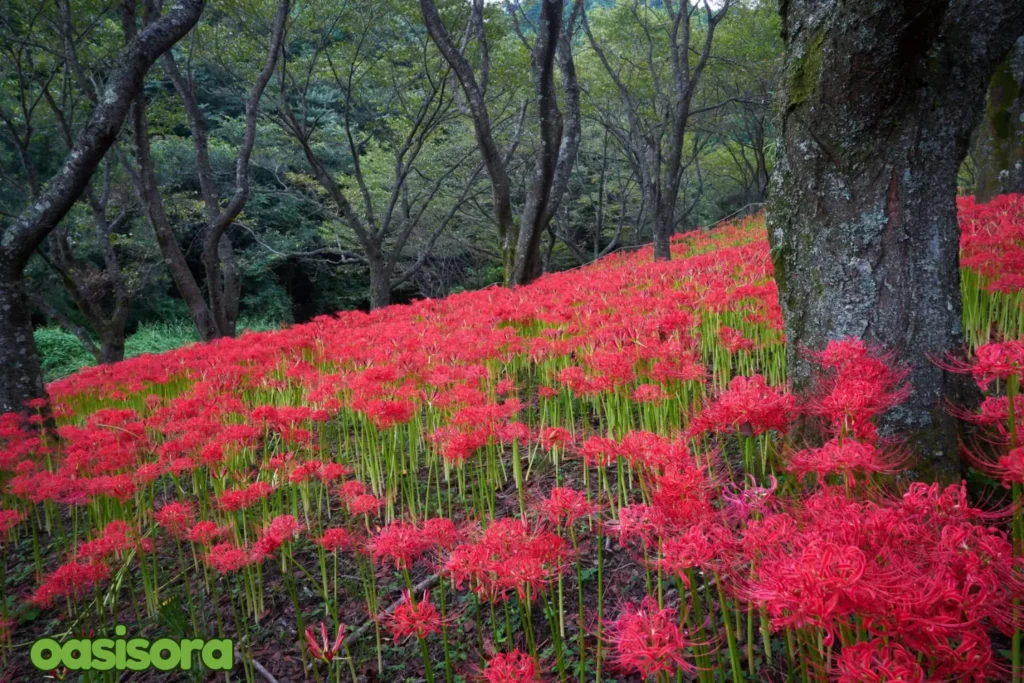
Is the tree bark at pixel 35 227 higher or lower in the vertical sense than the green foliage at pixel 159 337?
higher

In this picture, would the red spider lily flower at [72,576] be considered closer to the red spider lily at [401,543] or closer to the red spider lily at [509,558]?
the red spider lily at [401,543]

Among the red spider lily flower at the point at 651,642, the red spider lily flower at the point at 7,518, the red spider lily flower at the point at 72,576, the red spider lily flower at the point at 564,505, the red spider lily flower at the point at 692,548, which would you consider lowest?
the red spider lily flower at the point at 72,576

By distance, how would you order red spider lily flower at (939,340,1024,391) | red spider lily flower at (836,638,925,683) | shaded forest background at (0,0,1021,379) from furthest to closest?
shaded forest background at (0,0,1021,379) → red spider lily flower at (939,340,1024,391) → red spider lily flower at (836,638,925,683)

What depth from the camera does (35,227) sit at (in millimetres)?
5113

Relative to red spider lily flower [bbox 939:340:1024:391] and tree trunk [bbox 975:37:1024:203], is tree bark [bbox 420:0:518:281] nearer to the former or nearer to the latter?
tree trunk [bbox 975:37:1024:203]

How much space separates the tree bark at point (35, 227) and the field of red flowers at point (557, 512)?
2.33ft

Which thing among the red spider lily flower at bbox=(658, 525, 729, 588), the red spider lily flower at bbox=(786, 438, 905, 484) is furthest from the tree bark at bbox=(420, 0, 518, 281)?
the red spider lily flower at bbox=(658, 525, 729, 588)

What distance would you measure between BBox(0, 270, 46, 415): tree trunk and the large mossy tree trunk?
20.4 ft

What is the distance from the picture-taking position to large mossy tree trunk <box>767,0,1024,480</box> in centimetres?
205

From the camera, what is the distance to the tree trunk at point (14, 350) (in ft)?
16.7

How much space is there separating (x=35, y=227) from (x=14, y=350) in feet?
3.70

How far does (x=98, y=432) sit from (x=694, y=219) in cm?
3100

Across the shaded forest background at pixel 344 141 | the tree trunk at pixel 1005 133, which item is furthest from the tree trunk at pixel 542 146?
the tree trunk at pixel 1005 133

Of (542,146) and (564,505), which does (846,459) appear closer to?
(564,505)
